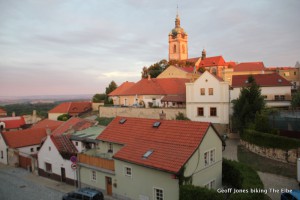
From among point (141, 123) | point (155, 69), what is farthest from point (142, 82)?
point (141, 123)

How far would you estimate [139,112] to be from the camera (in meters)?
42.7

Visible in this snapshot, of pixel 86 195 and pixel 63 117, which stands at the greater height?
pixel 63 117

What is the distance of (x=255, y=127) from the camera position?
1096 inches

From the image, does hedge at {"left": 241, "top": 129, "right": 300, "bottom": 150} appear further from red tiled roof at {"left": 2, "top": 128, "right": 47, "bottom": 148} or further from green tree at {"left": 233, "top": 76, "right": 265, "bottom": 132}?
red tiled roof at {"left": 2, "top": 128, "right": 47, "bottom": 148}

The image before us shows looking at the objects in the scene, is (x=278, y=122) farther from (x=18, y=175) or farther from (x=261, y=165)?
(x=18, y=175)

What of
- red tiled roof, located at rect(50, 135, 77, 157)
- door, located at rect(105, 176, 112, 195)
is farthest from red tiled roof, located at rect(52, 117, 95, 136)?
door, located at rect(105, 176, 112, 195)

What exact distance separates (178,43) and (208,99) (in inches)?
3032

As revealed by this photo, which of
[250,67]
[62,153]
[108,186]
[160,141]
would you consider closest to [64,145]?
[62,153]

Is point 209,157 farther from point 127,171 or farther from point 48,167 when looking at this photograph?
point 48,167

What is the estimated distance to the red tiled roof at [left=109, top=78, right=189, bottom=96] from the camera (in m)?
Answer: 48.9

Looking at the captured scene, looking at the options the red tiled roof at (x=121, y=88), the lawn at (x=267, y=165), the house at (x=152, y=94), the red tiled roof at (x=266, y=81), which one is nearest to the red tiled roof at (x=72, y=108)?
the red tiled roof at (x=121, y=88)

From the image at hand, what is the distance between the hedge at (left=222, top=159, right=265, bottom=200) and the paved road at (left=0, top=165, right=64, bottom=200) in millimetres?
13640

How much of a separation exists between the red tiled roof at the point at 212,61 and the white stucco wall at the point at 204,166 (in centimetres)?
7262

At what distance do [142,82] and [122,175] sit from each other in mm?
36257
